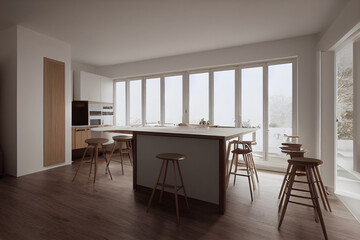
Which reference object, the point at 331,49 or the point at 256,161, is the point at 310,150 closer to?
the point at 256,161

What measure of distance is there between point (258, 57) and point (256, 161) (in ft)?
7.94

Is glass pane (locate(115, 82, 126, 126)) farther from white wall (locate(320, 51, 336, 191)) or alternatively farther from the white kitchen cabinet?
white wall (locate(320, 51, 336, 191))

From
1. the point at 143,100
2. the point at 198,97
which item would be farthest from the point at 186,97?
the point at 143,100

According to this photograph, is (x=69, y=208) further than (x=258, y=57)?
No

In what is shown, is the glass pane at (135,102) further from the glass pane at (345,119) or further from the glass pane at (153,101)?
the glass pane at (345,119)

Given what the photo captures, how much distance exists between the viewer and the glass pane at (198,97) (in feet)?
18.0

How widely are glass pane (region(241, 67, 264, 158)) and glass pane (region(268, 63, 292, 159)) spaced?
22 centimetres

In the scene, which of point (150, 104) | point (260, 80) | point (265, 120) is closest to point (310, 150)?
point (265, 120)

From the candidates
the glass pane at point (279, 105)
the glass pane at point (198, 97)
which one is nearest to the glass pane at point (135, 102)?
the glass pane at point (198, 97)

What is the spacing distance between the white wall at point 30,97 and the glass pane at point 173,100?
3.00 meters

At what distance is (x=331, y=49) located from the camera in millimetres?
3512

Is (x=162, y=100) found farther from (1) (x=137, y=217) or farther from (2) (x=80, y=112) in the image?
(1) (x=137, y=217)

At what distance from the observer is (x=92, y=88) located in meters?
6.04

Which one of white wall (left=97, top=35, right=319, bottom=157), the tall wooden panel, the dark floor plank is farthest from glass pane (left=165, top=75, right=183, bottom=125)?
the dark floor plank
